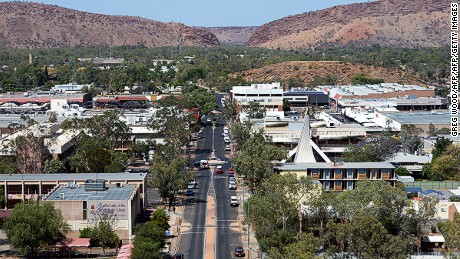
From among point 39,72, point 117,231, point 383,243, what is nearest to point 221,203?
point 117,231

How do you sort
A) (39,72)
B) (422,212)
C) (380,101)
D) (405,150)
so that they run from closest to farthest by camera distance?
(422,212) → (405,150) → (380,101) → (39,72)

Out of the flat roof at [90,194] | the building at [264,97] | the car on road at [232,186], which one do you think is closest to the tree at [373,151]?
the car on road at [232,186]

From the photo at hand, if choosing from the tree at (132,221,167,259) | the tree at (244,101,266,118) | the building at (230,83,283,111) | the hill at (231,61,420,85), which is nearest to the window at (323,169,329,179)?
the tree at (132,221,167,259)

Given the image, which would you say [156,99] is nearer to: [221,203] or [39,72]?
[39,72]

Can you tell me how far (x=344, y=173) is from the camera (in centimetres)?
7169

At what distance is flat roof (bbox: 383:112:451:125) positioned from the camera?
363ft

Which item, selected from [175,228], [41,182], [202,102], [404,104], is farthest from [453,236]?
[202,102]

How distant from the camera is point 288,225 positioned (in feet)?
177

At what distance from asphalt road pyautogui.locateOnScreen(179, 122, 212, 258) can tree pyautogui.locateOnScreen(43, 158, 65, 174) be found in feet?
47.0

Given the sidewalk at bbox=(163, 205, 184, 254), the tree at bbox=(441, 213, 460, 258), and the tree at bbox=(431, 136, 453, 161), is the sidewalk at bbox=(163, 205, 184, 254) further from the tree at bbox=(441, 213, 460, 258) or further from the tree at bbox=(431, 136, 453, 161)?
the tree at bbox=(431, 136, 453, 161)

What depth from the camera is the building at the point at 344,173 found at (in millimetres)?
70750

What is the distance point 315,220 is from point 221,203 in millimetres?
18021

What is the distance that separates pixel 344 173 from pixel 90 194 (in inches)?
977

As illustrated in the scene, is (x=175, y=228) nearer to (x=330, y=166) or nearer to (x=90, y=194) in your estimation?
(x=90, y=194)
